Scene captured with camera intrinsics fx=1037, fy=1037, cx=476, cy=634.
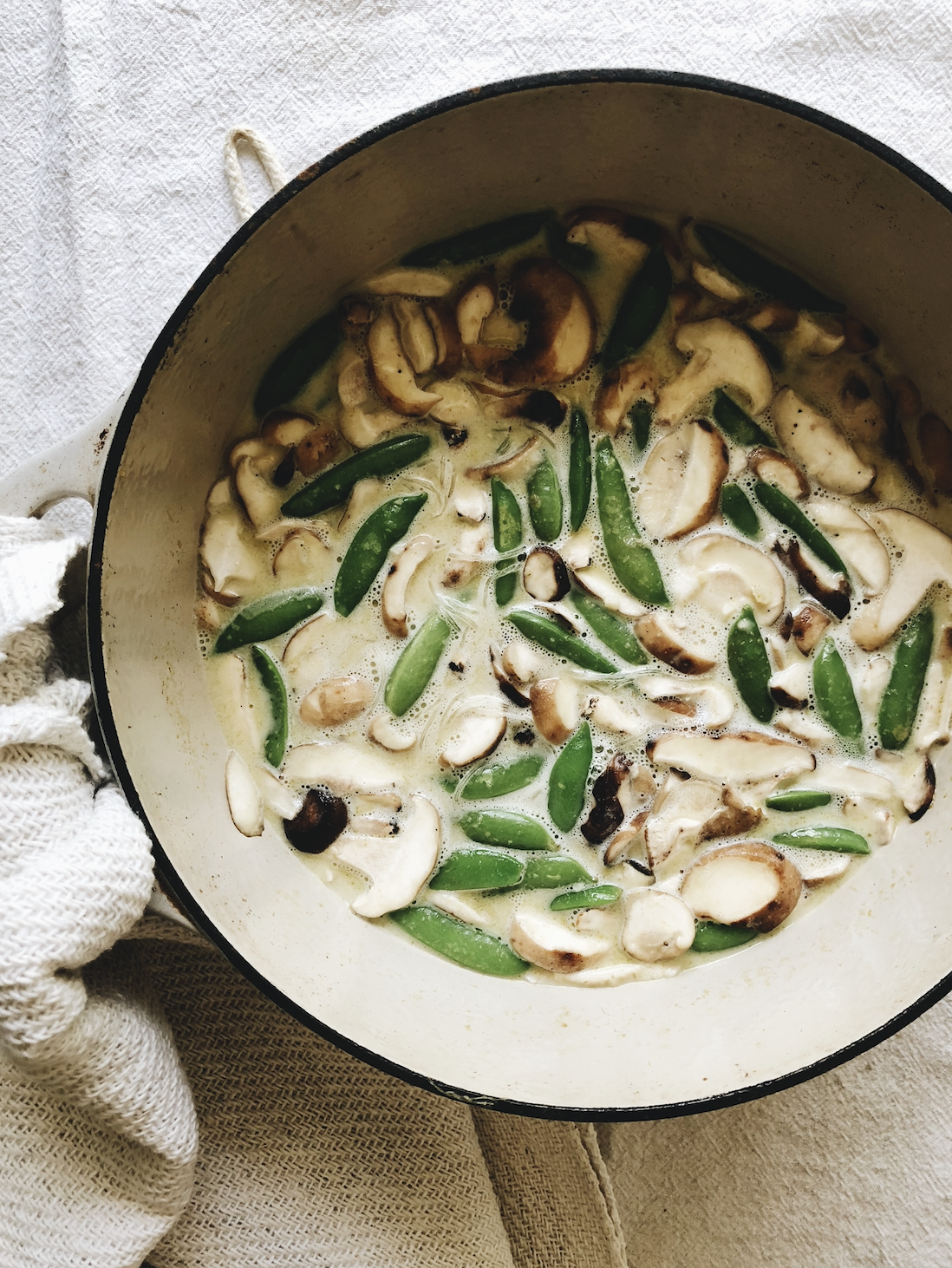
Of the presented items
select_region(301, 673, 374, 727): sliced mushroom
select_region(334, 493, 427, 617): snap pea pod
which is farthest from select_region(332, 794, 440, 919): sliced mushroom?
select_region(334, 493, 427, 617): snap pea pod

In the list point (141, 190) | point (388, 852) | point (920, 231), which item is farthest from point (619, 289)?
point (388, 852)

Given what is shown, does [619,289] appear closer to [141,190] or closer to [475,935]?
[141,190]

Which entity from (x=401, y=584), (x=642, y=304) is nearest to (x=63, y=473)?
(x=401, y=584)

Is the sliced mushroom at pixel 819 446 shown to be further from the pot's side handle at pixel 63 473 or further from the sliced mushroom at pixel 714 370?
the pot's side handle at pixel 63 473

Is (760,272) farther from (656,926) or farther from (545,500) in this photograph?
(656,926)

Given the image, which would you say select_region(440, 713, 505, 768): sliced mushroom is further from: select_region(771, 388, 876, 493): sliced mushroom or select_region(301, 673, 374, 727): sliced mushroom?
select_region(771, 388, 876, 493): sliced mushroom

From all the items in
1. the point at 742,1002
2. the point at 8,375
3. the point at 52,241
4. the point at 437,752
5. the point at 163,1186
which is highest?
the point at 52,241

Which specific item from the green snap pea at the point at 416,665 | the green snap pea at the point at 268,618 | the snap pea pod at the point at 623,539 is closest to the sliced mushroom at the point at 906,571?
the snap pea pod at the point at 623,539
